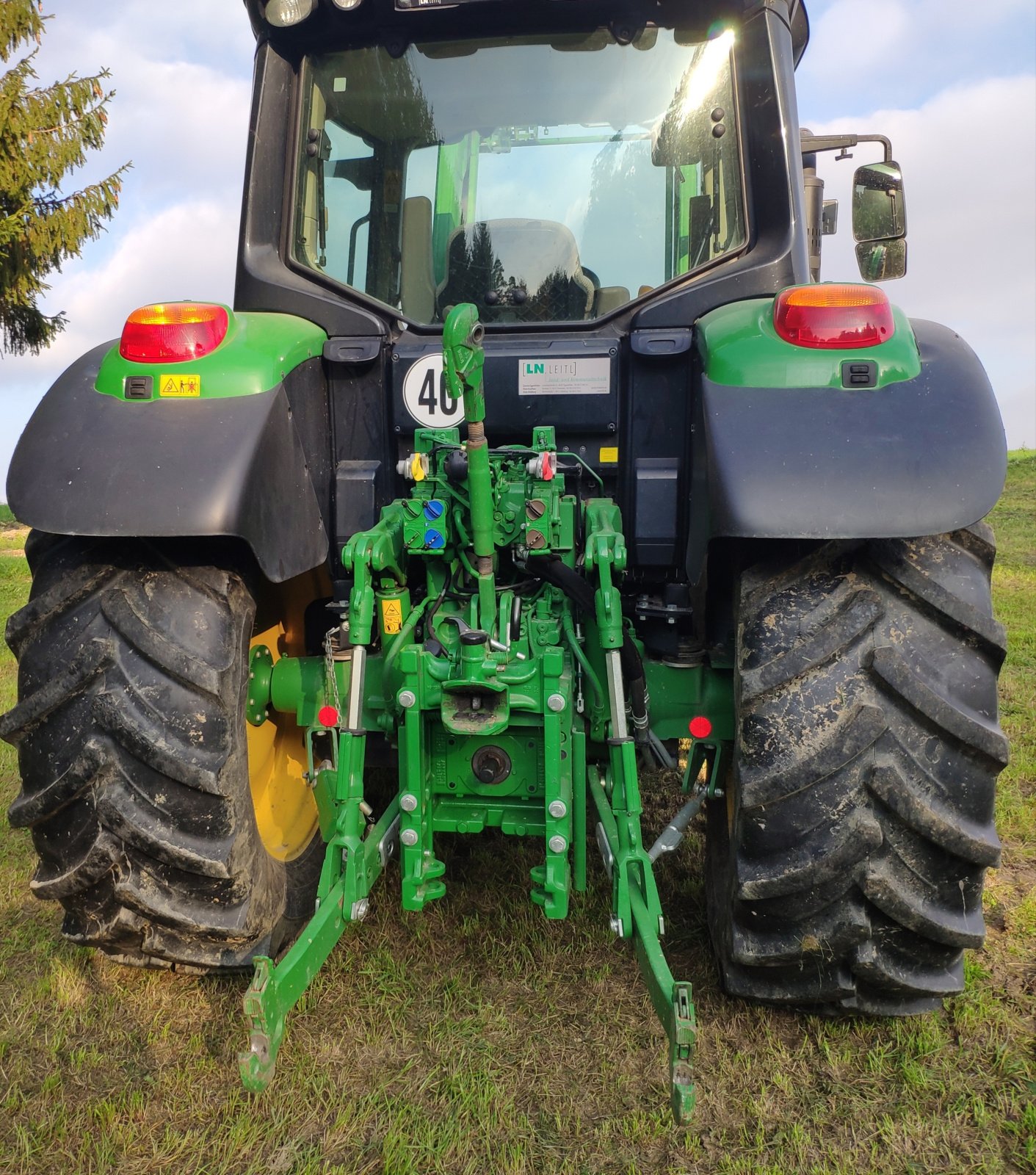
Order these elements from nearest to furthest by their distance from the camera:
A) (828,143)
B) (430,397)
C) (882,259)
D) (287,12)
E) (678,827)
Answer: (678,827) < (430,397) < (287,12) < (882,259) < (828,143)

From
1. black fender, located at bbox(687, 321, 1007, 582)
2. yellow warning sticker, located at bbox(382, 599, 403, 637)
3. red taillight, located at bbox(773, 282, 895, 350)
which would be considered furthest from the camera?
yellow warning sticker, located at bbox(382, 599, 403, 637)

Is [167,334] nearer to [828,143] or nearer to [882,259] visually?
[882,259]

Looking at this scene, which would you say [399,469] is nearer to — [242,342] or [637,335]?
[242,342]

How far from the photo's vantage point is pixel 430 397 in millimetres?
2664

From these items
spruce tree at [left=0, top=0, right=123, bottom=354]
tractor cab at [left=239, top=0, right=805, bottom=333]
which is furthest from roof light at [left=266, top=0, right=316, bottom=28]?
spruce tree at [left=0, top=0, right=123, bottom=354]

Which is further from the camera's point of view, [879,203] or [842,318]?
[879,203]

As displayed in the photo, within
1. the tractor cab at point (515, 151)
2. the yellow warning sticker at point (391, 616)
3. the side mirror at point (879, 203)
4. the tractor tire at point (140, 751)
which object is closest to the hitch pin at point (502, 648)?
the yellow warning sticker at point (391, 616)

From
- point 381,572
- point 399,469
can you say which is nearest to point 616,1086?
point 381,572

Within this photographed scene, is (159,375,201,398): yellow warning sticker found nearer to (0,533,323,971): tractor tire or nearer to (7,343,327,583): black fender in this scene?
(7,343,327,583): black fender

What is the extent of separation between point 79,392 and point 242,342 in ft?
1.31

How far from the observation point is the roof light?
9.08 feet

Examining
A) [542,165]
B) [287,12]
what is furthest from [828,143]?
[287,12]

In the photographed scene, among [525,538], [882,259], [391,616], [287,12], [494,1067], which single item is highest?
[287,12]

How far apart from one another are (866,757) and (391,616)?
1.16 metres
